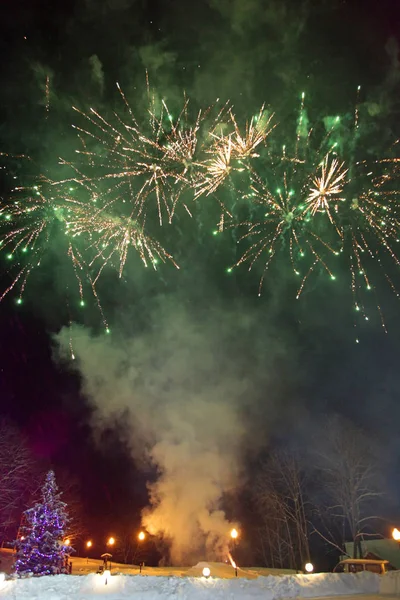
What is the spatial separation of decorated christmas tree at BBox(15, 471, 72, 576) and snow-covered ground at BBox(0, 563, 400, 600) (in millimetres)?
7453

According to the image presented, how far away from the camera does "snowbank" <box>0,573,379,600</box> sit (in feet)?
45.3

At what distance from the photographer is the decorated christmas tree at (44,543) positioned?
20953mm

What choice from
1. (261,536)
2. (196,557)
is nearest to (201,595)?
(196,557)

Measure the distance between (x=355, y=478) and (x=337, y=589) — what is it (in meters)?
11.1

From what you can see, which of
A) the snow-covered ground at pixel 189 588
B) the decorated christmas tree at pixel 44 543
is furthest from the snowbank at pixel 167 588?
the decorated christmas tree at pixel 44 543

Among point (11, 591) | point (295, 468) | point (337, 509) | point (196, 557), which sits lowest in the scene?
point (11, 591)

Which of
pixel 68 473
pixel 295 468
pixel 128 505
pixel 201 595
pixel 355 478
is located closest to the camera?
pixel 201 595

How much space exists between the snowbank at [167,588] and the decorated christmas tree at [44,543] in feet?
24.4

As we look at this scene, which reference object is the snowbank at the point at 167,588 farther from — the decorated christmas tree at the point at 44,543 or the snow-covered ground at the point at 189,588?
the decorated christmas tree at the point at 44,543

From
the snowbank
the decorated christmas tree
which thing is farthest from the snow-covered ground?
the decorated christmas tree

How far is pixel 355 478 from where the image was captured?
2569 centimetres

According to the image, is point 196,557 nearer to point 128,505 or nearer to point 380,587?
point 128,505

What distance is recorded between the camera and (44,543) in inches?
841

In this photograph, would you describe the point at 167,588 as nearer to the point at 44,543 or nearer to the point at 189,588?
the point at 189,588
